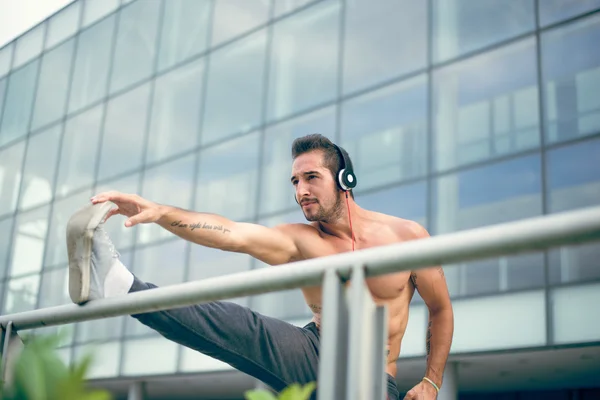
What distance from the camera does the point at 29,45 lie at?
771 inches

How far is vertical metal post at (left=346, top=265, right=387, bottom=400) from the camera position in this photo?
1489mm

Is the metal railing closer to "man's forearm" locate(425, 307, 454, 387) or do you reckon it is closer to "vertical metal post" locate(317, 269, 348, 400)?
"vertical metal post" locate(317, 269, 348, 400)

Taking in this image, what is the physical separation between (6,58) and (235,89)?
9026 millimetres

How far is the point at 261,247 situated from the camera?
10.8 ft

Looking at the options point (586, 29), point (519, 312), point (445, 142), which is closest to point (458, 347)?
point (519, 312)

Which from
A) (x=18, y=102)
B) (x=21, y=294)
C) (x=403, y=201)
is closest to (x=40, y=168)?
(x=18, y=102)

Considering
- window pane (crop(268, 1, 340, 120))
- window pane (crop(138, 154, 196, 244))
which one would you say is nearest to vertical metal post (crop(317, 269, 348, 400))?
window pane (crop(268, 1, 340, 120))

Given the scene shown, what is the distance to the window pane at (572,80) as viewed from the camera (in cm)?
966

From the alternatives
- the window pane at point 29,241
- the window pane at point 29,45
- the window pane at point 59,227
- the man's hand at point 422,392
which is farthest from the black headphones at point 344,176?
the window pane at point 29,45

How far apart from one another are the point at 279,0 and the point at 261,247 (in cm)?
1111

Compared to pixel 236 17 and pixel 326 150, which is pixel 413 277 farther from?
pixel 236 17

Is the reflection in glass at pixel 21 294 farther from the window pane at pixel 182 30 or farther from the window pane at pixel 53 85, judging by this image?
the window pane at pixel 182 30

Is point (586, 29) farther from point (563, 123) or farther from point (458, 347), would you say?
point (458, 347)

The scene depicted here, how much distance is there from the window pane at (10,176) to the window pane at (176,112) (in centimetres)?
492
